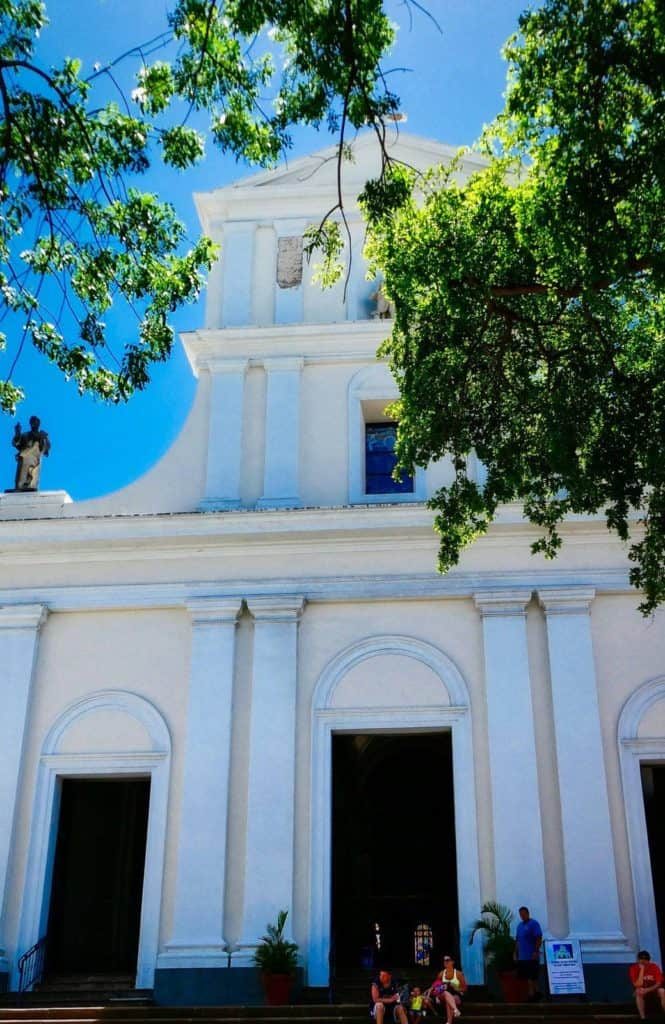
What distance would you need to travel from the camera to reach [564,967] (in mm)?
13609

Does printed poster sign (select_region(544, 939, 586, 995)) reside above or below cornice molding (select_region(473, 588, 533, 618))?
below

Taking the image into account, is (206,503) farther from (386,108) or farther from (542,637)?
(386,108)

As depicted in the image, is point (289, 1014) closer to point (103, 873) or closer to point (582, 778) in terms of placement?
point (582, 778)

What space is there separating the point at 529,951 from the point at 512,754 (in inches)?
104

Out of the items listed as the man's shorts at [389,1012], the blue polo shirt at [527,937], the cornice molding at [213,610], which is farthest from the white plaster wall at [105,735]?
the blue polo shirt at [527,937]

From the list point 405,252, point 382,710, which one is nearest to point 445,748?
point 382,710

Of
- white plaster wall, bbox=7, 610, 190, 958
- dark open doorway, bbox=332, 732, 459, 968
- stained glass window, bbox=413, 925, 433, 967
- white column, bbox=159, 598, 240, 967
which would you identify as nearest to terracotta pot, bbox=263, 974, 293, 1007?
white column, bbox=159, 598, 240, 967

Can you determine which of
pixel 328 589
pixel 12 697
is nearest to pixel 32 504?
pixel 12 697

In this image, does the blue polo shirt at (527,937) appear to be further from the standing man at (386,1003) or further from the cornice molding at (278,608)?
the cornice molding at (278,608)

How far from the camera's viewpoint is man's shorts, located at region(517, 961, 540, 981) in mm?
13680

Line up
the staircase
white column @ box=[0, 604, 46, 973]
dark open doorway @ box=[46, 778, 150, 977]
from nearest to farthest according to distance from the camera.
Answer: the staircase < white column @ box=[0, 604, 46, 973] < dark open doorway @ box=[46, 778, 150, 977]

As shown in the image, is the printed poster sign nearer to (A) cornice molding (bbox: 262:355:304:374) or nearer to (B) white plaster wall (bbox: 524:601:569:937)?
(B) white plaster wall (bbox: 524:601:569:937)

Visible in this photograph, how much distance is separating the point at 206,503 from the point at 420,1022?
8033mm

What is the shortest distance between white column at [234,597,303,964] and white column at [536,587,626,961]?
3.59 meters
